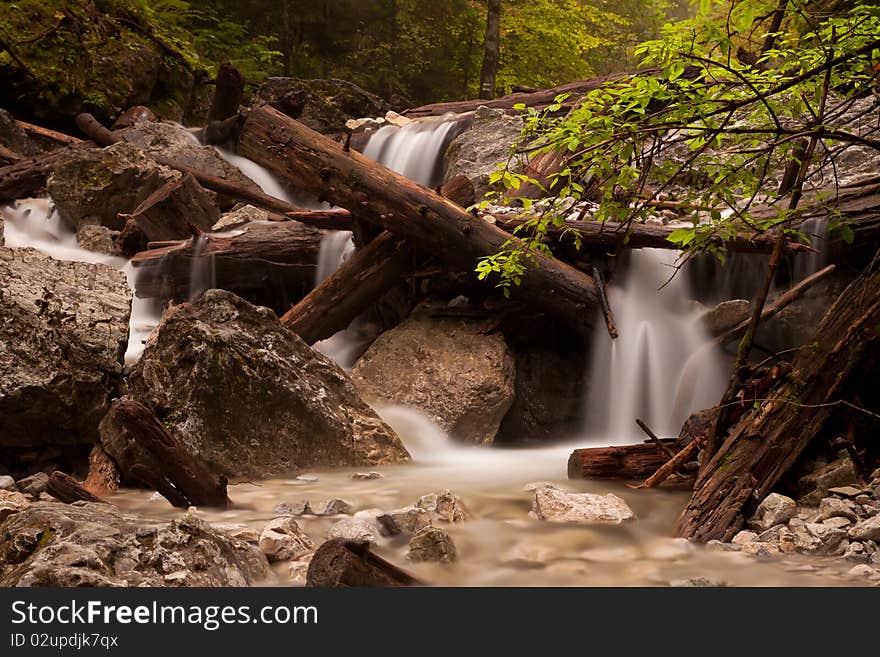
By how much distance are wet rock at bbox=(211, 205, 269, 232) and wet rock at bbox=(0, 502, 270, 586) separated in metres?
6.25

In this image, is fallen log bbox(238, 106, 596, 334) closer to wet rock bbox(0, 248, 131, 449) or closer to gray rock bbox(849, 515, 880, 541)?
A: wet rock bbox(0, 248, 131, 449)

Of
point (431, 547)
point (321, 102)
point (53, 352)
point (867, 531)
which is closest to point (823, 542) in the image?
point (867, 531)

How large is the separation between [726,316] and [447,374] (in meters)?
2.50

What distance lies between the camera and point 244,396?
498cm

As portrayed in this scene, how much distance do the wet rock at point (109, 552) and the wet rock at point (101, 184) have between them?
7.67 meters

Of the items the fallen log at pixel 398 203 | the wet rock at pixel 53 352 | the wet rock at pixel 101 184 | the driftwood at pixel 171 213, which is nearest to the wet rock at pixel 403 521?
the wet rock at pixel 53 352

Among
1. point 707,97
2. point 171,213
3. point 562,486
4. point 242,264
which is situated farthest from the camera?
point 171,213

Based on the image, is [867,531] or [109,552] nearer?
[109,552]

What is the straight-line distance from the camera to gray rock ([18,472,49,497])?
4.05 meters

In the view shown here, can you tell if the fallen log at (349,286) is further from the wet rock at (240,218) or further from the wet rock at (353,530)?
the wet rock at (353,530)

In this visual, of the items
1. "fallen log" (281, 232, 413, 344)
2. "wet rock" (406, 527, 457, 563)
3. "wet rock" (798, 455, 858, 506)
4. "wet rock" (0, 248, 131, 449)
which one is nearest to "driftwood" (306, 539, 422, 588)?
"wet rock" (406, 527, 457, 563)

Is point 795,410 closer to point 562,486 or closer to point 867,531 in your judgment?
point 867,531

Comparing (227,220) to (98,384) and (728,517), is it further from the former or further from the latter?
(728,517)

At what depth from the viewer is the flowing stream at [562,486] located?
326 centimetres
